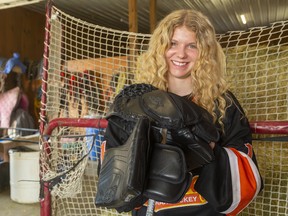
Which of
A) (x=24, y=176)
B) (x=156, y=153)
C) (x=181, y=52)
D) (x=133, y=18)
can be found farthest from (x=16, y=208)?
(x=156, y=153)

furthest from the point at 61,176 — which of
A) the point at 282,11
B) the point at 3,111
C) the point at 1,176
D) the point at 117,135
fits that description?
the point at 282,11

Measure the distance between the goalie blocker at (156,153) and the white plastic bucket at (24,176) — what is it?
2.80 meters

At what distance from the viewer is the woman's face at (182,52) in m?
1.10

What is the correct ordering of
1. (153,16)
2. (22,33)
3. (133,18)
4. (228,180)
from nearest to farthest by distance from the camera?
(228,180), (133,18), (153,16), (22,33)

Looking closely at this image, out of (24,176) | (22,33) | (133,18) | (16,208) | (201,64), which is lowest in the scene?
(16,208)

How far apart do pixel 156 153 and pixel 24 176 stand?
3.00 metres

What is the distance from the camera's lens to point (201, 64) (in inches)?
43.2

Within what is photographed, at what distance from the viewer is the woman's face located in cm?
110

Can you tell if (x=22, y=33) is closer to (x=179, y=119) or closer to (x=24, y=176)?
(x=24, y=176)

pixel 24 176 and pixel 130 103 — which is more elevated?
pixel 130 103

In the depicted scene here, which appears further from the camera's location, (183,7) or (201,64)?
(183,7)

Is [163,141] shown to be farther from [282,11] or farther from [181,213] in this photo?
[282,11]

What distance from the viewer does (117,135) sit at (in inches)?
39.4

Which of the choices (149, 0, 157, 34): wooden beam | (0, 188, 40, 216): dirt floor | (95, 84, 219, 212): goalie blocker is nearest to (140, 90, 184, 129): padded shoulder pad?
(95, 84, 219, 212): goalie blocker
